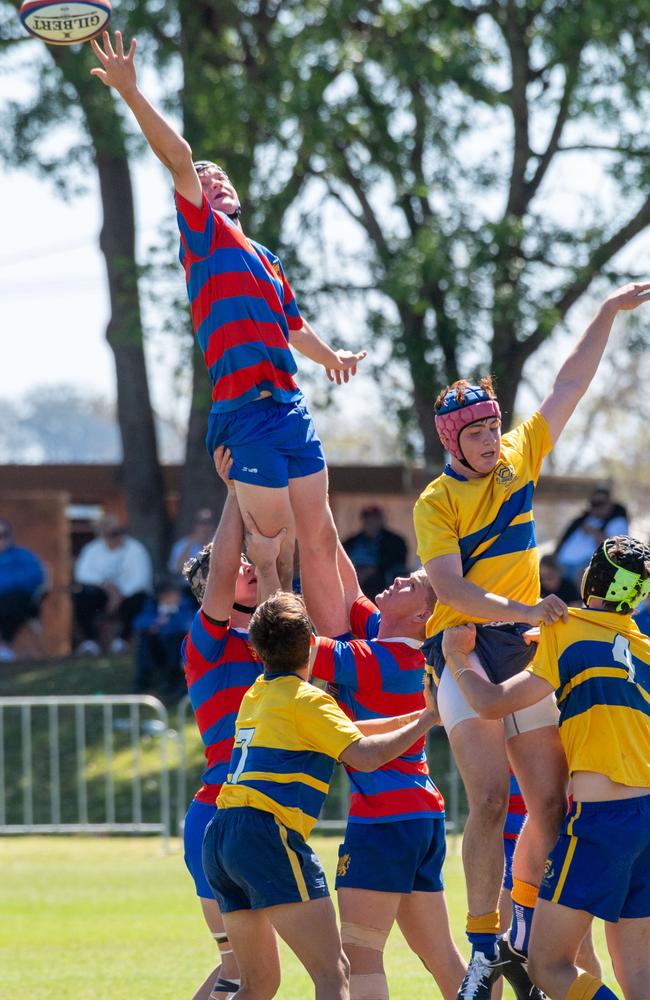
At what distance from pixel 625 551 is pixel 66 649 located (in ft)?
53.3

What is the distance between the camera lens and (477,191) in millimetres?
18406

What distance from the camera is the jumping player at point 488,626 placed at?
589 centimetres

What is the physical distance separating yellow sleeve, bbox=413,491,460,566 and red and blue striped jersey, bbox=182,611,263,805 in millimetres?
881

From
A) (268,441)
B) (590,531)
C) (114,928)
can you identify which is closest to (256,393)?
(268,441)

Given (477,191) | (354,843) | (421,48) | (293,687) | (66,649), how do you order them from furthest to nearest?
(66,649) → (477,191) → (421,48) → (354,843) → (293,687)

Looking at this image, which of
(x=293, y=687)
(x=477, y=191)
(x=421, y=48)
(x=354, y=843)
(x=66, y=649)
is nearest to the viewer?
(x=293, y=687)

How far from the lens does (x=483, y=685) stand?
19.0 ft

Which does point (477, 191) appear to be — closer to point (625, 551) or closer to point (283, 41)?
point (283, 41)

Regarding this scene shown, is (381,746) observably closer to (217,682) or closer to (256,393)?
(217,682)

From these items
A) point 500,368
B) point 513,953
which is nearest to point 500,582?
point 513,953

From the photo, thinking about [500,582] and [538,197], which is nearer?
[500,582]

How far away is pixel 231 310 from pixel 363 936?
Answer: 2546 millimetres

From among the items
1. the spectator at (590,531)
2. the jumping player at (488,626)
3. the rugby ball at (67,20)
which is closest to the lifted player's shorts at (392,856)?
the jumping player at (488,626)

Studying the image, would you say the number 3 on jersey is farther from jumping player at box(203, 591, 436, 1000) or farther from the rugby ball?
the rugby ball
